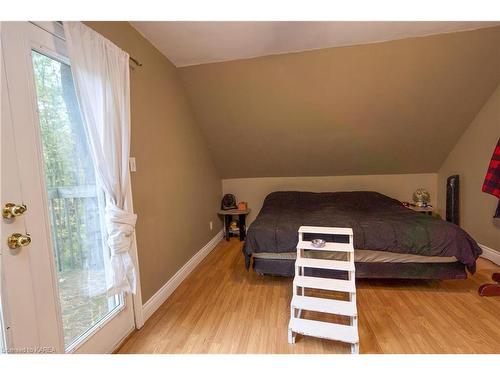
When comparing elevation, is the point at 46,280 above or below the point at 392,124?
below

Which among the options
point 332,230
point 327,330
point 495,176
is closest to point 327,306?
point 327,330

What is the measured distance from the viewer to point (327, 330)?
4.81 ft

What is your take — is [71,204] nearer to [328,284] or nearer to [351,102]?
[328,284]

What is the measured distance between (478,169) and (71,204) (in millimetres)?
3899

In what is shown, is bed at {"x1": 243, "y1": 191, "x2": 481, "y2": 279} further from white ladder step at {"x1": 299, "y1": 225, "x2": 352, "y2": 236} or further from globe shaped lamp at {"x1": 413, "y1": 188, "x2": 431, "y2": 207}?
globe shaped lamp at {"x1": 413, "y1": 188, "x2": 431, "y2": 207}

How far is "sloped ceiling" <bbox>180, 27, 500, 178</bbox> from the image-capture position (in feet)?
7.37

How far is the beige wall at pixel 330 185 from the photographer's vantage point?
3668 millimetres

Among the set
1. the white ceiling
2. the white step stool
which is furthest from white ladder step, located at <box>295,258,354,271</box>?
the white ceiling

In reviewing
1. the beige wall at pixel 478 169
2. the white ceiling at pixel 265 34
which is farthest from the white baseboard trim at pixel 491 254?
Answer: the white ceiling at pixel 265 34

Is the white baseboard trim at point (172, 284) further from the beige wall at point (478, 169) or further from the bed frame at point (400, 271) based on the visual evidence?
the beige wall at point (478, 169)
